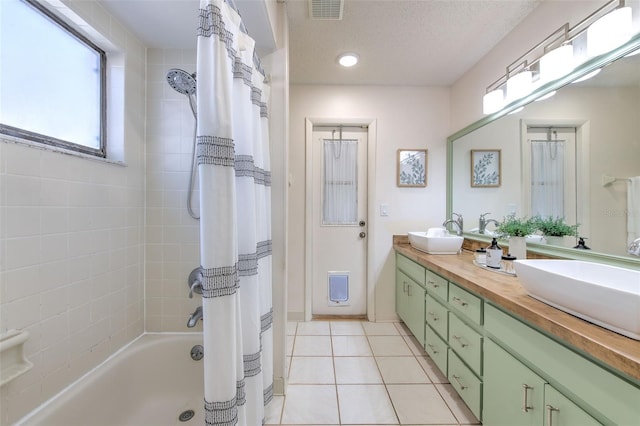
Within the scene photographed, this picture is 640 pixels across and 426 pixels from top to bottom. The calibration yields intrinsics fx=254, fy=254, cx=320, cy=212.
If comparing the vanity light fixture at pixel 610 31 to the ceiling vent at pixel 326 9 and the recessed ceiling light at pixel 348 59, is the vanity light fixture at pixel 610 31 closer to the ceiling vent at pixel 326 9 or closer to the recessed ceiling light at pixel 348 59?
the ceiling vent at pixel 326 9

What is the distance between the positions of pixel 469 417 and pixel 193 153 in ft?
7.44

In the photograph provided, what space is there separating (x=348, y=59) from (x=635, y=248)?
7.05 feet

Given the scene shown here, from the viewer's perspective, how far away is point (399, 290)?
101 inches

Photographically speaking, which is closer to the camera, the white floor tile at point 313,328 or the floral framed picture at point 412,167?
the white floor tile at point 313,328

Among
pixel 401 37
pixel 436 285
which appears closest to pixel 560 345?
pixel 436 285

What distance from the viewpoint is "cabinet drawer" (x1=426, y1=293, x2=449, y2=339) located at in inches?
65.5

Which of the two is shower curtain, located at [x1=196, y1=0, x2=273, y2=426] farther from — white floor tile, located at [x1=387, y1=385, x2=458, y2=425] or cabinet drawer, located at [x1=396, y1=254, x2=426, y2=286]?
cabinet drawer, located at [x1=396, y1=254, x2=426, y2=286]

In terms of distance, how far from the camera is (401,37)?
1933mm

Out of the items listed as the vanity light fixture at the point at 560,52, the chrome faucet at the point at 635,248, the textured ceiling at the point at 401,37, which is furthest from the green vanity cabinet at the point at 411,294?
the textured ceiling at the point at 401,37

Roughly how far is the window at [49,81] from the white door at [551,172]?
2.62 metres

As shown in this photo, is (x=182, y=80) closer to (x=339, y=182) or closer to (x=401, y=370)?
(x=339, y=182)

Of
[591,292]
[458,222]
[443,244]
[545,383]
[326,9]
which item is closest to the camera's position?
[591,292]

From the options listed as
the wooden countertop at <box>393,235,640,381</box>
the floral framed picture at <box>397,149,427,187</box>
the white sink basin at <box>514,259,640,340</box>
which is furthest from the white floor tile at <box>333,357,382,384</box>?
the floral framed picture at <box>397,149,427,187</box>

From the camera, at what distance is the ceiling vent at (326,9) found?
158 cm
